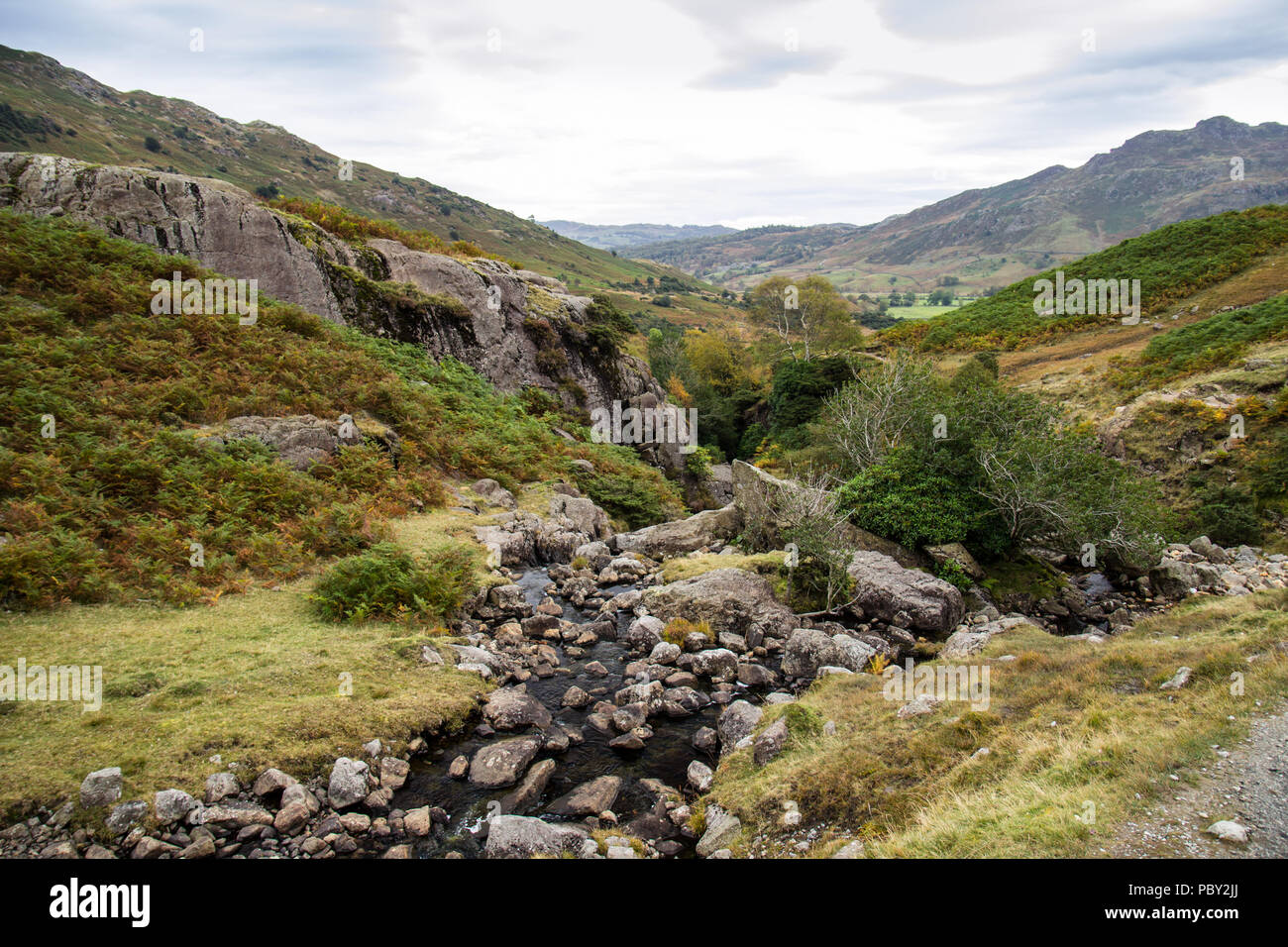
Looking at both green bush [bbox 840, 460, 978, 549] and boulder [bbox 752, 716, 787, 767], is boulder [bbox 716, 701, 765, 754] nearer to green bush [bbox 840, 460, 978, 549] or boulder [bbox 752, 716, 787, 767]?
boulder [bbox 752, 716, 787, 767]

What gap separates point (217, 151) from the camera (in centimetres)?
13350

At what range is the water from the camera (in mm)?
8070

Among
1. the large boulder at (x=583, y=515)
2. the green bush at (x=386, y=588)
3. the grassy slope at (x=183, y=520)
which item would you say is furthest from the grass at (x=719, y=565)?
the grassy slope at (x=183, y=520)

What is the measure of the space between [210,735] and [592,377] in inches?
1109

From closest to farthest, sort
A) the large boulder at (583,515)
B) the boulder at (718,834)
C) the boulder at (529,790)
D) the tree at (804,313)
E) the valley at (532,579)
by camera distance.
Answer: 1. the valley at (532,579)
2. the boulder at (718,834)
3. the boulder at (529,790)
4. the large boulder at (583,515)
5. the tree at (804,313)

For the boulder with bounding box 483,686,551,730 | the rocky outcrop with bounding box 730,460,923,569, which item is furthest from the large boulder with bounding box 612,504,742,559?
the boulder with bounding box 483,686,551,730

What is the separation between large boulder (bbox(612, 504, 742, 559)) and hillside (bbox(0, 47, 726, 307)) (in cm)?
8361

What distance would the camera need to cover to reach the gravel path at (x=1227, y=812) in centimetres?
509

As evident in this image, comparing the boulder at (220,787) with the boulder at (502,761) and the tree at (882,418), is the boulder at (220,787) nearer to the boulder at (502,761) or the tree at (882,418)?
the boulder at (502,761)

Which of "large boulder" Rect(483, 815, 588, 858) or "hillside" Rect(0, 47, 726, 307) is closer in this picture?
"large boulder" Rect(483, 815, 588, 858)

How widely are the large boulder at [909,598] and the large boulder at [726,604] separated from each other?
8.07ft

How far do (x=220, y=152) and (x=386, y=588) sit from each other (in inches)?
6874

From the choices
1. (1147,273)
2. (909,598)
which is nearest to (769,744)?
(909,598)
